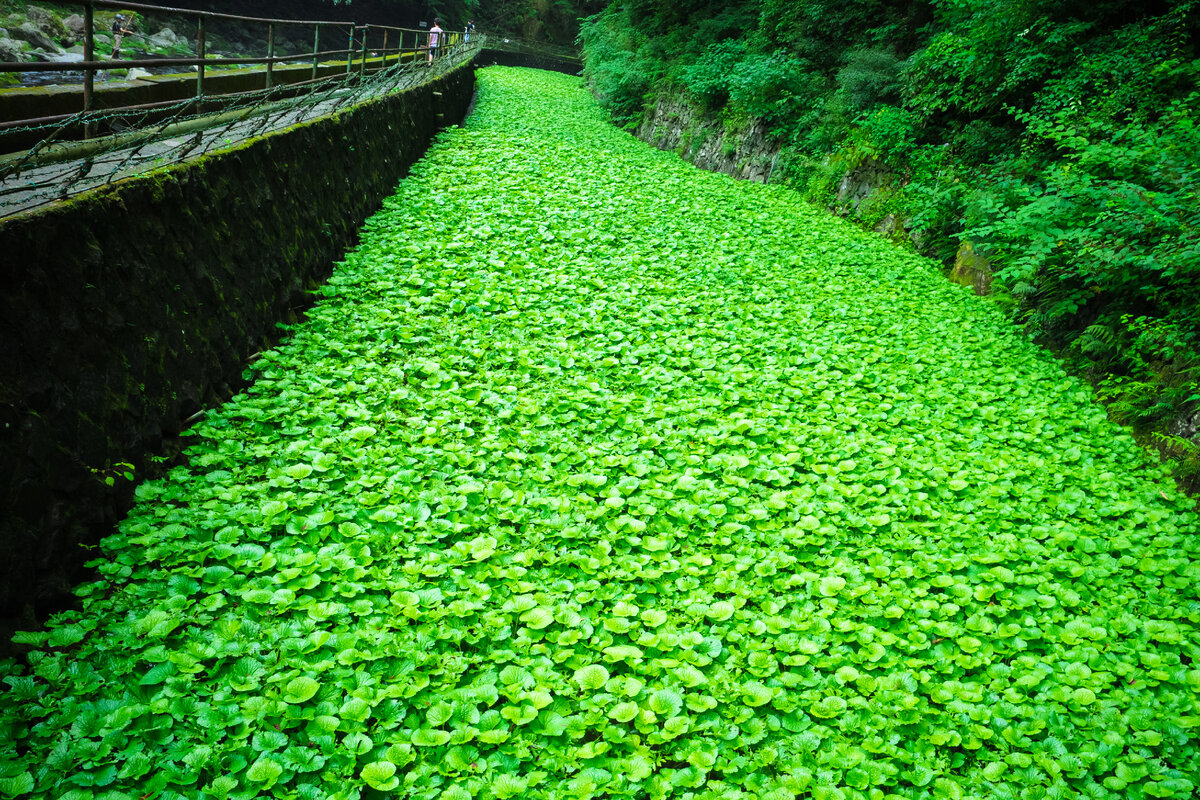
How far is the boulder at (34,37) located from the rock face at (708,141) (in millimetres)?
14044

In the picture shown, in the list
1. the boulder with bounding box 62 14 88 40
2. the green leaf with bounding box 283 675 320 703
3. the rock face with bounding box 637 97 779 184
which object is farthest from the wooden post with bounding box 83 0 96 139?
the boulder with bounding box 62 14 88 40

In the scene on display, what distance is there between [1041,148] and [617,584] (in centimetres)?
821

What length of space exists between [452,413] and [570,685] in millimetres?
2298

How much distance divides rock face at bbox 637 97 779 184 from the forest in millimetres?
441

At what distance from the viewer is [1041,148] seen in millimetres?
7594

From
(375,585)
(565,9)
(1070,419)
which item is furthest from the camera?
(565,9)

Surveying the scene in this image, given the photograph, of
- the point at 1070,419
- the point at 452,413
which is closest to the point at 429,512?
the point at 452,413

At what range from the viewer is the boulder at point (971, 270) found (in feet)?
25.4

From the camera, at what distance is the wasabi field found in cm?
235

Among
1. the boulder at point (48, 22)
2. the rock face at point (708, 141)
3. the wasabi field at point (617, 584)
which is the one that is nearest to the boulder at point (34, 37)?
the boulder at point (48, 22)

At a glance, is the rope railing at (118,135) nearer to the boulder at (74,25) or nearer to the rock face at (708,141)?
the rock face at (708,141)

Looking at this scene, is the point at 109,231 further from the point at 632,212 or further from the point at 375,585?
the point at 632,212

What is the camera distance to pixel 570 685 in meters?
2.72

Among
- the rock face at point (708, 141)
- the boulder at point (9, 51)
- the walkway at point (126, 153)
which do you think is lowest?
the walkway at point (126, 153)
